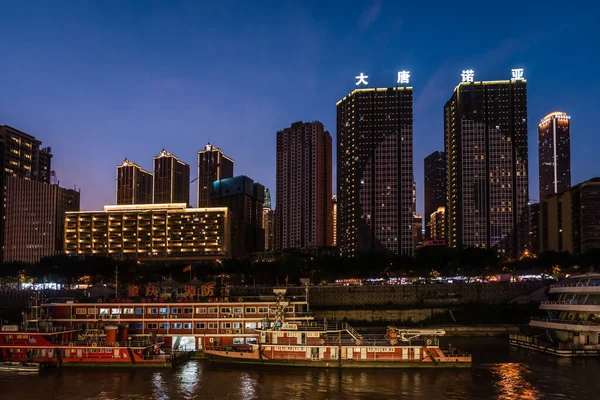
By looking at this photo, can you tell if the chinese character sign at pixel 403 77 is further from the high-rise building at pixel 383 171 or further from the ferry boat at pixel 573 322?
the ferry boat at pixel 573 322

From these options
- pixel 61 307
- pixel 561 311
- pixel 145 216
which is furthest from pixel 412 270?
pixel 145 216

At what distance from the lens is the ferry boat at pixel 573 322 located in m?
55.8

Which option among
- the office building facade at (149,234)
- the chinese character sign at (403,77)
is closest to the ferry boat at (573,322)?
the chinese character sign at (403,77)

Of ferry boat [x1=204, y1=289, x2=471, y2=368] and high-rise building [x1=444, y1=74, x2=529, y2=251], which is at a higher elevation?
high-rise building [x1=444, y1=74, x2=529, y2=251]

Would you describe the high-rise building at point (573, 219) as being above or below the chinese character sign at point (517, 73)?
below

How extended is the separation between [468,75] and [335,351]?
487ft

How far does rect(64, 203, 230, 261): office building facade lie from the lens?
633 feet

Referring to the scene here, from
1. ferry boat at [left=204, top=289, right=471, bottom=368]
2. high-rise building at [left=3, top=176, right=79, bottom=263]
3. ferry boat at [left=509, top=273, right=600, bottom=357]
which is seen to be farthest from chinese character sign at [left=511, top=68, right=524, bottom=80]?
high-rise building at [left=3, top=176, right=79, bottom=263]

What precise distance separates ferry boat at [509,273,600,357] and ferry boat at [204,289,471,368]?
13.2 metres

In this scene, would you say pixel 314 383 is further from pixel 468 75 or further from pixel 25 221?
pixel 25 221

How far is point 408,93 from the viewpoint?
17712 centimetres

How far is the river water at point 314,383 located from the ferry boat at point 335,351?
3.11ft

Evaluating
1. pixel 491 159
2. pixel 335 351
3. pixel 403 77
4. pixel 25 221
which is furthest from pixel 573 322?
pixel 25 221

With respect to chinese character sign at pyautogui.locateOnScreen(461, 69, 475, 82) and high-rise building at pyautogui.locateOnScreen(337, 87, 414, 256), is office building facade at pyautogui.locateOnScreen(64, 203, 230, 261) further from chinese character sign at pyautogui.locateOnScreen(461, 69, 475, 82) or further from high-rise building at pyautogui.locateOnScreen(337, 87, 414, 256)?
chinese character sign at pyautogui.locateOnScreen(461, 69, 475, 82)
